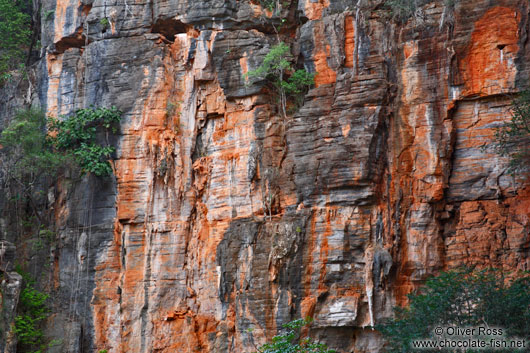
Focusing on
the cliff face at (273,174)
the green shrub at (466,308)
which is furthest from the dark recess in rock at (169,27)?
the green shrub at (466,308)

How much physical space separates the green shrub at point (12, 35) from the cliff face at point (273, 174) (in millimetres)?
2680

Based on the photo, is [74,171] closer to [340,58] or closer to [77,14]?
[77,14]

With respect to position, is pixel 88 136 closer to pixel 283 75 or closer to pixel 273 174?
pixel 273 174

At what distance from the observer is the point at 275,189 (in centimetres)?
1884

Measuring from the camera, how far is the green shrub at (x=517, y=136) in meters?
16.2

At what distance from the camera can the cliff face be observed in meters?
17.4

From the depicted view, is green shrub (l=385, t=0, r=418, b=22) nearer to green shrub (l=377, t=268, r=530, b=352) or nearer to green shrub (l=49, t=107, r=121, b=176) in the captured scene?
green shrub (l=377, t=268, r=530, b=352)

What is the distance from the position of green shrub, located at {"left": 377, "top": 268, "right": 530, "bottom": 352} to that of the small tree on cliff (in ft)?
22.4

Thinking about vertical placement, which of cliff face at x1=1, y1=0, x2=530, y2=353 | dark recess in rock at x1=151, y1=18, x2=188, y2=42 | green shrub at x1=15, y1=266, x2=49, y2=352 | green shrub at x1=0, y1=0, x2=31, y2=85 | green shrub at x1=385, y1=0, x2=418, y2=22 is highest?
green shrub at x1=0, y1=0, x2=31, y2=85

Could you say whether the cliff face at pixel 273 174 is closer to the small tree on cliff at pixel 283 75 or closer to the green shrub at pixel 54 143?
the small tree on cliff at pixel 283 75

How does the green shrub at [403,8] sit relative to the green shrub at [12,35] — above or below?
below

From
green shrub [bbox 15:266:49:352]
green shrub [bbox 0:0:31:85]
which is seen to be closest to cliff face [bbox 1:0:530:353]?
green shrub [bbox 15:266:49:352]

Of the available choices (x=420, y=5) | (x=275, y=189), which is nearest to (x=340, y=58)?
(x=420, y=5)

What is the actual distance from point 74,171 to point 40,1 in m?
7.15
